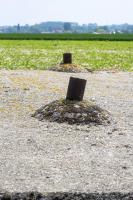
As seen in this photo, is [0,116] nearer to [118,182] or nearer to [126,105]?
[126,105]

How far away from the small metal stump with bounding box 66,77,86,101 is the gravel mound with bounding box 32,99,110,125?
14cm

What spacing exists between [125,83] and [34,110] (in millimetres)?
6539

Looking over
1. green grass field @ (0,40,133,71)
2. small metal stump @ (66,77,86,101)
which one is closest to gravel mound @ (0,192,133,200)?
small metal stump @ (66,77,86,101)

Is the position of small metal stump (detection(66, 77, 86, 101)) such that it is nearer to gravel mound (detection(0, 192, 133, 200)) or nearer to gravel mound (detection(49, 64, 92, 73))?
gravel mound (detection(0, 192, 133, 200))

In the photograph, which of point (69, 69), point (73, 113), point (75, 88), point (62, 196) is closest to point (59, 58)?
point (69, 69)

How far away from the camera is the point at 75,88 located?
11.2 m

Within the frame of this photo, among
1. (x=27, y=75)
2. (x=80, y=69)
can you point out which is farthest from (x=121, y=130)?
(x=80, y=69)

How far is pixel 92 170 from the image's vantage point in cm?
752

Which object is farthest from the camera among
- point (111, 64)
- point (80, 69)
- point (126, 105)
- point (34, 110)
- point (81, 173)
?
point (111, 64)

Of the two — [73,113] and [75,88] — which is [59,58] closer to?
[75,88]

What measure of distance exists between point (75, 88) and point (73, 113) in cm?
63

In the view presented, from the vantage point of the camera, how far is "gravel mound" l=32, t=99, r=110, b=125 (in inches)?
419

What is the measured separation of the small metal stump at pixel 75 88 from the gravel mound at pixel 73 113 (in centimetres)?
14

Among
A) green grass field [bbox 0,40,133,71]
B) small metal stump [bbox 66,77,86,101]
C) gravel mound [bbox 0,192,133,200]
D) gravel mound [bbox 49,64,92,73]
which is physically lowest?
green grass field [bbox 0,40,133,71]
